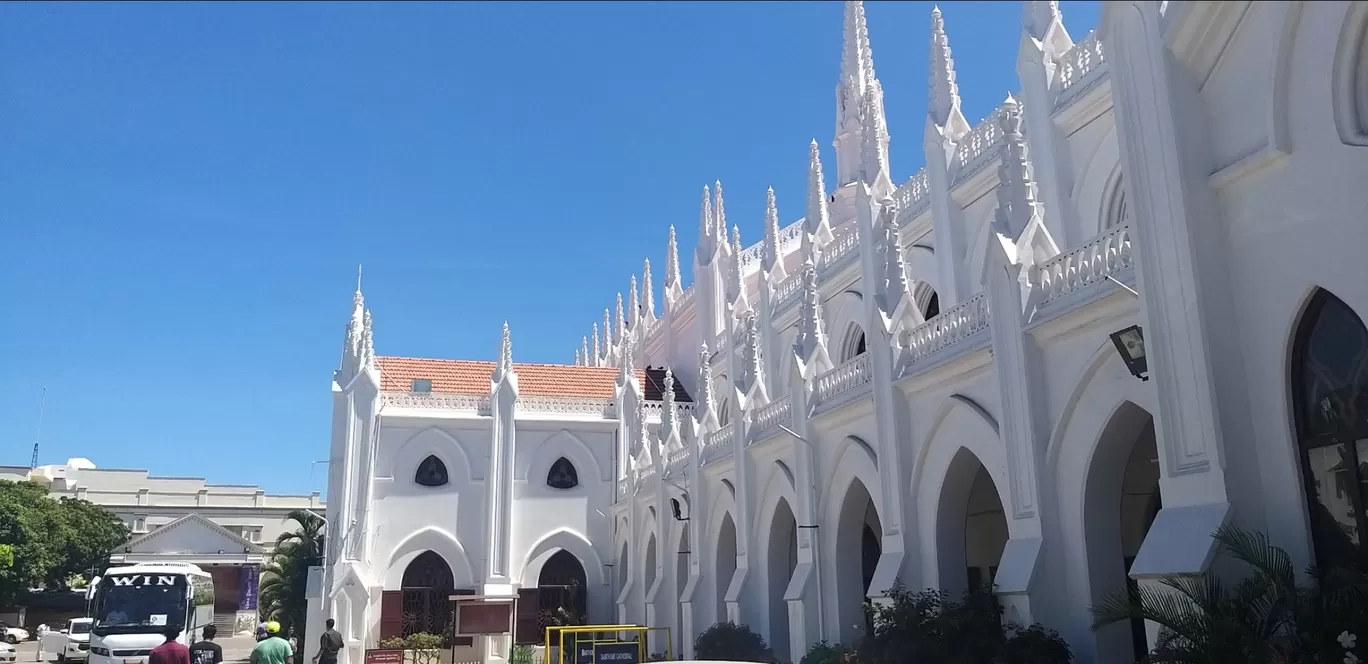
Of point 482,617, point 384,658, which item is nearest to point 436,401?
point 482,617

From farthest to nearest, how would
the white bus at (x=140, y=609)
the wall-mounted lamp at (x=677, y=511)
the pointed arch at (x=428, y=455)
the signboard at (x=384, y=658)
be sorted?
the pointed arch at (x=428, y=455)
the wall-mounted lamp at (x=677, y=511)
the white bus at (x=140, y=609)
the signboard at (x=384, y=658)

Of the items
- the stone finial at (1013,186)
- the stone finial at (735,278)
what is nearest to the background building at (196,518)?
the stone finial at (735,278)

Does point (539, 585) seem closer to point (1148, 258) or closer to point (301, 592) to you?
point (301, 592)

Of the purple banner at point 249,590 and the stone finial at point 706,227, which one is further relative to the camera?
the purple banner at point 249,590

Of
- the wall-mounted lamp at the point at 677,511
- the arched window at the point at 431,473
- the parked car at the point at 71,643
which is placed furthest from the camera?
the parked car at the point at 71,643

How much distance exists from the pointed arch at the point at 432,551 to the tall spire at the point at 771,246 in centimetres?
1137

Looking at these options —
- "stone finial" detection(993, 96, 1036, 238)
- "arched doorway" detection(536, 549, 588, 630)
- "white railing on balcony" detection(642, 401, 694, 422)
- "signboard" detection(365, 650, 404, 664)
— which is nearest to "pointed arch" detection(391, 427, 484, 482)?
"arched doorway" detection(536, 549, 588, 630)

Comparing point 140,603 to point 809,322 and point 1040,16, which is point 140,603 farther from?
point 1040,16

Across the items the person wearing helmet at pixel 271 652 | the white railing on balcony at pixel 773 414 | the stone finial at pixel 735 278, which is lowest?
the person wearing helmet at pixel 271 652

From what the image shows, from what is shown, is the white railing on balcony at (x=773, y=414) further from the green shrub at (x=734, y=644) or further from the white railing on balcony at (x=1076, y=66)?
the white railing on balcony at (x=1076, y=66)

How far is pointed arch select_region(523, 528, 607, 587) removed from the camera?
97.6ft

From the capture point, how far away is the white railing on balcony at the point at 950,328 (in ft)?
41.2

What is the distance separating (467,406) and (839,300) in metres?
12.1

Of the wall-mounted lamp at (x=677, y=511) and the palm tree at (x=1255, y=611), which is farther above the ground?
the wall-mounted lamp at (x=677, y=511)
